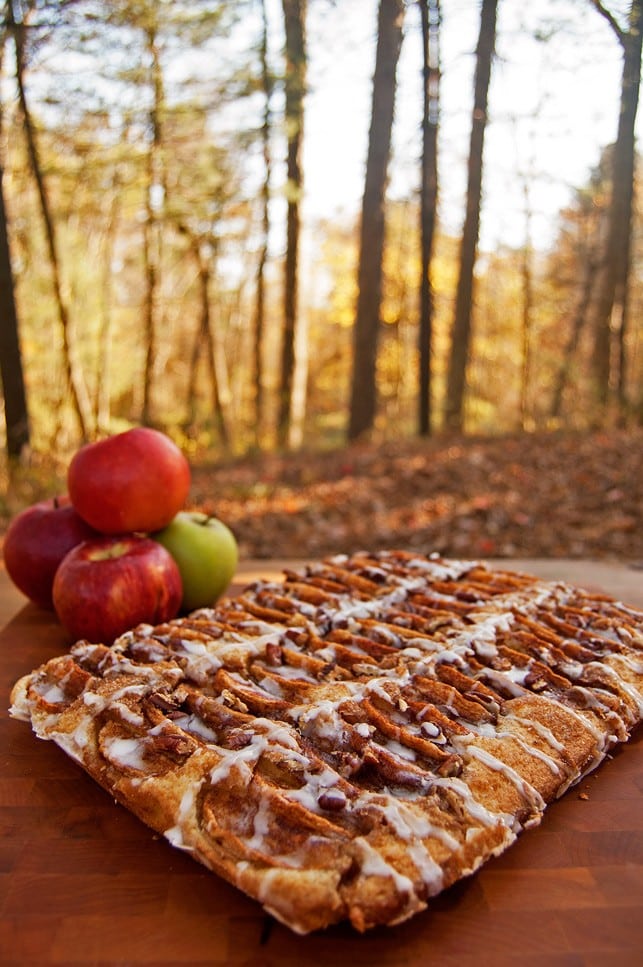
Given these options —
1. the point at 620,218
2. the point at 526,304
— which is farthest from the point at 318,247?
the point at 620,218

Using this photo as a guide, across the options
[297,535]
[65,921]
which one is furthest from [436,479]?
[65,921]

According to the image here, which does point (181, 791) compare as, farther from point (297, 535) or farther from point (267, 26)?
point (267, 26)

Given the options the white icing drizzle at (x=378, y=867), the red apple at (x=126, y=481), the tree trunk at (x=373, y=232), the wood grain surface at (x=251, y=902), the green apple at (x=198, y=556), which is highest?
the tree trunk at (x=373, y=232)

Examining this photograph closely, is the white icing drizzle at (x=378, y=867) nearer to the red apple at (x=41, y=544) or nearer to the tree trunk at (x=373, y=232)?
the red apple at (x=41, y=544)

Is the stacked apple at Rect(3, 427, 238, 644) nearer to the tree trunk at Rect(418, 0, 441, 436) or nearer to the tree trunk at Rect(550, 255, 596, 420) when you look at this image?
the tree trunk at Rect(418, 0, 441, 436)

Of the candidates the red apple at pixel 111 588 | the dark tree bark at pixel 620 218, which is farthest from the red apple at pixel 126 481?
the dark tree bark at pixel 620 218

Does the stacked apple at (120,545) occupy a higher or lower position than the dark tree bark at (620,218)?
lower
